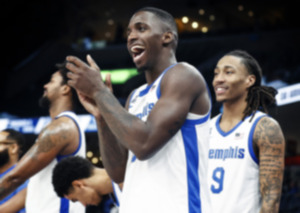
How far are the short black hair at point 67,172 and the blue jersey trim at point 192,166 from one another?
151 centimetres

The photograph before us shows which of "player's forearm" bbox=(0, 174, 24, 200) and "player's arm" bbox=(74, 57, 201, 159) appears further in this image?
"player's forearm" bbox=(0, 174, 24, 200)

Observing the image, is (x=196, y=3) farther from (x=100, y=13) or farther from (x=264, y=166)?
(x=264, y=166)

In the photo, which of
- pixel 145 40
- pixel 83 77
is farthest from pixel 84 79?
pixel 145 40

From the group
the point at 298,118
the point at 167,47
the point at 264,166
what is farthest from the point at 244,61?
the point at 298,118

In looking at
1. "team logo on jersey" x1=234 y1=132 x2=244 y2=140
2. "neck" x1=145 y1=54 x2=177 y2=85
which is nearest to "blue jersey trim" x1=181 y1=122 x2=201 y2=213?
"neck" x1=145 y1=54 x2=177 y2=85

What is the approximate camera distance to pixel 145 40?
1995 mm

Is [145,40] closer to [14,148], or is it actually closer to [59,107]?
[59,107]

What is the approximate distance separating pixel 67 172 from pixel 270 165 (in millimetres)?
Result: 1412

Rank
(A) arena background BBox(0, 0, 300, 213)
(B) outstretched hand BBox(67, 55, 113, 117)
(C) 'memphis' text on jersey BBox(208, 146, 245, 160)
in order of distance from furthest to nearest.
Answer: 1. (A) arena background BBox(0, 0, 300, 213)
2. (C) 'memphis' text on jersey BBox(208, 146, 245, 160)
3. (B) outstretched hand BBox(67, 55, 113, 117)

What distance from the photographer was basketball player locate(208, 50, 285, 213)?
2.70 m

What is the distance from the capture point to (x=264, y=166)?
268 cm

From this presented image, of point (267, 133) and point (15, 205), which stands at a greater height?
point (267, 133)

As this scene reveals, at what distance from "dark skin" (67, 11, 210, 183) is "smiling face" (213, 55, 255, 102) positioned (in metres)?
1.05

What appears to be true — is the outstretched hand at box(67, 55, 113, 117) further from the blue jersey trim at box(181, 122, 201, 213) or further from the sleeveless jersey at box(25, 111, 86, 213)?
the sleeveless jersey at box(25, 111, 86, 213)
